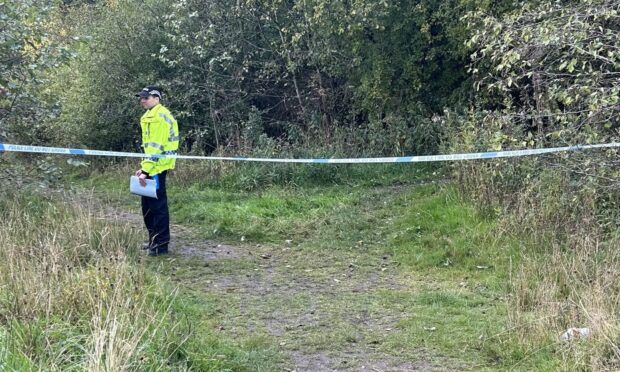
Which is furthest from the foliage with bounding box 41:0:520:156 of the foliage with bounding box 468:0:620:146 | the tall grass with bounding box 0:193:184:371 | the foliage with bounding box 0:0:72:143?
the tall grass with bounding box 0:193:184:371

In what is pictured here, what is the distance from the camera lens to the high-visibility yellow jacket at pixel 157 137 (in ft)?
24.5

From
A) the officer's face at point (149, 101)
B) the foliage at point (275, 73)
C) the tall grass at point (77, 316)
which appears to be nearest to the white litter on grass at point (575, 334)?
the tall grass at point (77, 316)

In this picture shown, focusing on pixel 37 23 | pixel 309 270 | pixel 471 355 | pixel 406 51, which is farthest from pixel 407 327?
pixel 406 51

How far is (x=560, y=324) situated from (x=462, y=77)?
9177mm

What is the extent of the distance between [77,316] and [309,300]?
7.49 feet

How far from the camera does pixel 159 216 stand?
767 centimetres

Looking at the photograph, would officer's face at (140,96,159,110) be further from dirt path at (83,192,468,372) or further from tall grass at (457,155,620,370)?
tall grass at (457,155,620,370)

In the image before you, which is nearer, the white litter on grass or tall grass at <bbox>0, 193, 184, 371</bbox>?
tall grass at <bbox>0, 193, 184, 371</bbox>

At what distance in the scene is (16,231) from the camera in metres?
6.28

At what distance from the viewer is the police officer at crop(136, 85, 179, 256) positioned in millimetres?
7473

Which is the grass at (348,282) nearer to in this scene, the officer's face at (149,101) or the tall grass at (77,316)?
the tall grass at (77,316)

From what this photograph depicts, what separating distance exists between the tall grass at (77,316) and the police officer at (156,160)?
1.85 meters

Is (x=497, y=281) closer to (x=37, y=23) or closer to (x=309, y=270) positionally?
→ (x=309, y=270)

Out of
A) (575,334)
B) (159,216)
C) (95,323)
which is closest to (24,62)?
(159,216)
